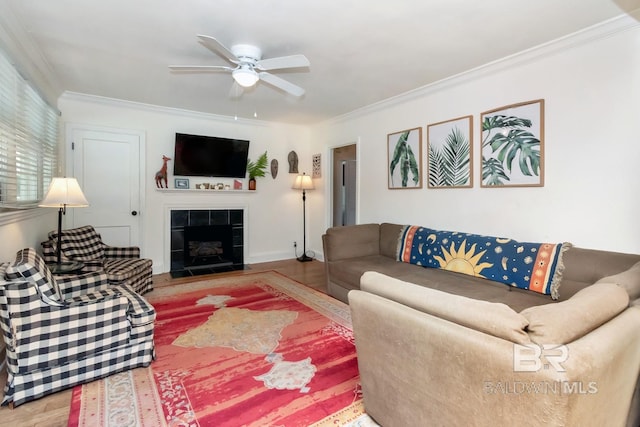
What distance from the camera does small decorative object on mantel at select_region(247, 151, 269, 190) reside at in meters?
5.42

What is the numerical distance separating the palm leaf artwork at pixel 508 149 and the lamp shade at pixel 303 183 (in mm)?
3094

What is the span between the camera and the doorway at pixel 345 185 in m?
6.16

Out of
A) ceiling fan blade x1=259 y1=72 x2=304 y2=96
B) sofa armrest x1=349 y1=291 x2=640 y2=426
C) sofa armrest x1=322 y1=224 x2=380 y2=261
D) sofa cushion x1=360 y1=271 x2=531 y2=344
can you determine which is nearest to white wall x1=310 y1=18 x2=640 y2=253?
sofa armrest x1=322 y1=224 x2=380 y2=261

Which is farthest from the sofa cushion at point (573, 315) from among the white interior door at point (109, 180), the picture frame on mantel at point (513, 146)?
the white interior door at point (109, 180)

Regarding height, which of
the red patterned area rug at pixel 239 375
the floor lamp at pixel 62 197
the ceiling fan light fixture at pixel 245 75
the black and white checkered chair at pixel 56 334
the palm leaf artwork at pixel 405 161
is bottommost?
the red patterned area rug at pixel 239 375

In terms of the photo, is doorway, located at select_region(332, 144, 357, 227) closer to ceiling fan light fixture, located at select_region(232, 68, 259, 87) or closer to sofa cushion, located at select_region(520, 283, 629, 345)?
ceiling fan light fixture, located at select_region(232, 68, 259, 87)

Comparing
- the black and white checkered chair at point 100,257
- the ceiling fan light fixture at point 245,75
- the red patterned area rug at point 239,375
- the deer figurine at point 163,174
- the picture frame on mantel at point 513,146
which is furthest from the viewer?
the deer figurine at point 163,174

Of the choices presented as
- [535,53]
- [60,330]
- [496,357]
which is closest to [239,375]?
[60,330]

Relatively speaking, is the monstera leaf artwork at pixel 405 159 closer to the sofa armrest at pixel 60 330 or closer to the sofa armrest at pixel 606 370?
the sofa armrest at pixel 606 370

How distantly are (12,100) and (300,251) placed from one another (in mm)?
4465

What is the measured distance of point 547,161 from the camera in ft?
8.93

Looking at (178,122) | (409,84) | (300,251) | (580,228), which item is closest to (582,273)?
(580,228)

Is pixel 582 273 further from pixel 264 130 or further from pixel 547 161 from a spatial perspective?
pixel 264 130

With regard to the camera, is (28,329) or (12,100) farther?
(12,100)
